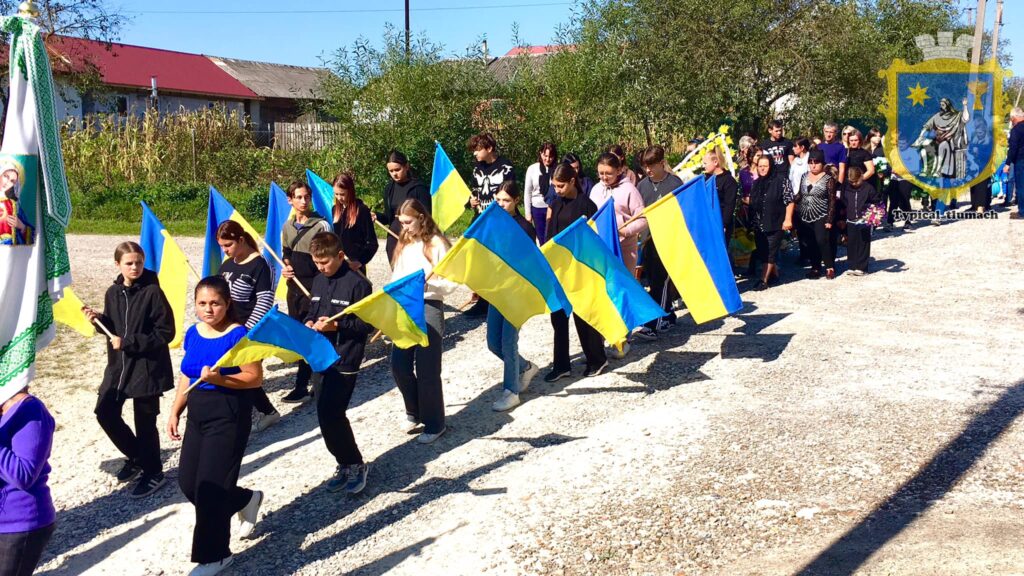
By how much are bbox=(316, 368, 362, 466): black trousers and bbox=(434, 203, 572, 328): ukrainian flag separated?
1052mm

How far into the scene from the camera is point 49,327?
466cm

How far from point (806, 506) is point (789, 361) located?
9.98 ft

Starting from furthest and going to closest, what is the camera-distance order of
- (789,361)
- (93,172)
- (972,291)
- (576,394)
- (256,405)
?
1. (93,172)
2. (972,291)
3. (789,361)
4. (576,394)
5. (256,405)

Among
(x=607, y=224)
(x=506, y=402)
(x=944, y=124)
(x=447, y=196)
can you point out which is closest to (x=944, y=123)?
(x=944, y=124)

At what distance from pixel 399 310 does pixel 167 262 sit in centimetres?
290

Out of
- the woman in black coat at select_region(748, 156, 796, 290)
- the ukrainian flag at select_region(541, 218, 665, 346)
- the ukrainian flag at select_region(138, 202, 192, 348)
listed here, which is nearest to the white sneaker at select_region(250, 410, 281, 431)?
the ukrainian flag at select_region(138, 202, 192, 348)

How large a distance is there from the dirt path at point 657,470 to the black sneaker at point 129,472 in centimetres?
14

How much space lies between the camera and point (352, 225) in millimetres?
8625

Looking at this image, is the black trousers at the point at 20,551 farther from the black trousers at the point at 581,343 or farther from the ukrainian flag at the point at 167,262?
the black trousers at the point at 581,343

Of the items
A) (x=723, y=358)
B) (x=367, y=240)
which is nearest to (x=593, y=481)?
(x=723, y=358)

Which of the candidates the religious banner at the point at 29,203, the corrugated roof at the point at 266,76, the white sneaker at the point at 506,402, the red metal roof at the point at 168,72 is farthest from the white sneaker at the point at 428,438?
the corrugated roof at the point at 266,76

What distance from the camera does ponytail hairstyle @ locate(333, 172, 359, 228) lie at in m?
8.48

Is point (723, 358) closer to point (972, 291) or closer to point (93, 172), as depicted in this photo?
point (972, 291)

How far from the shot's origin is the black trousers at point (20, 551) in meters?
3.85
